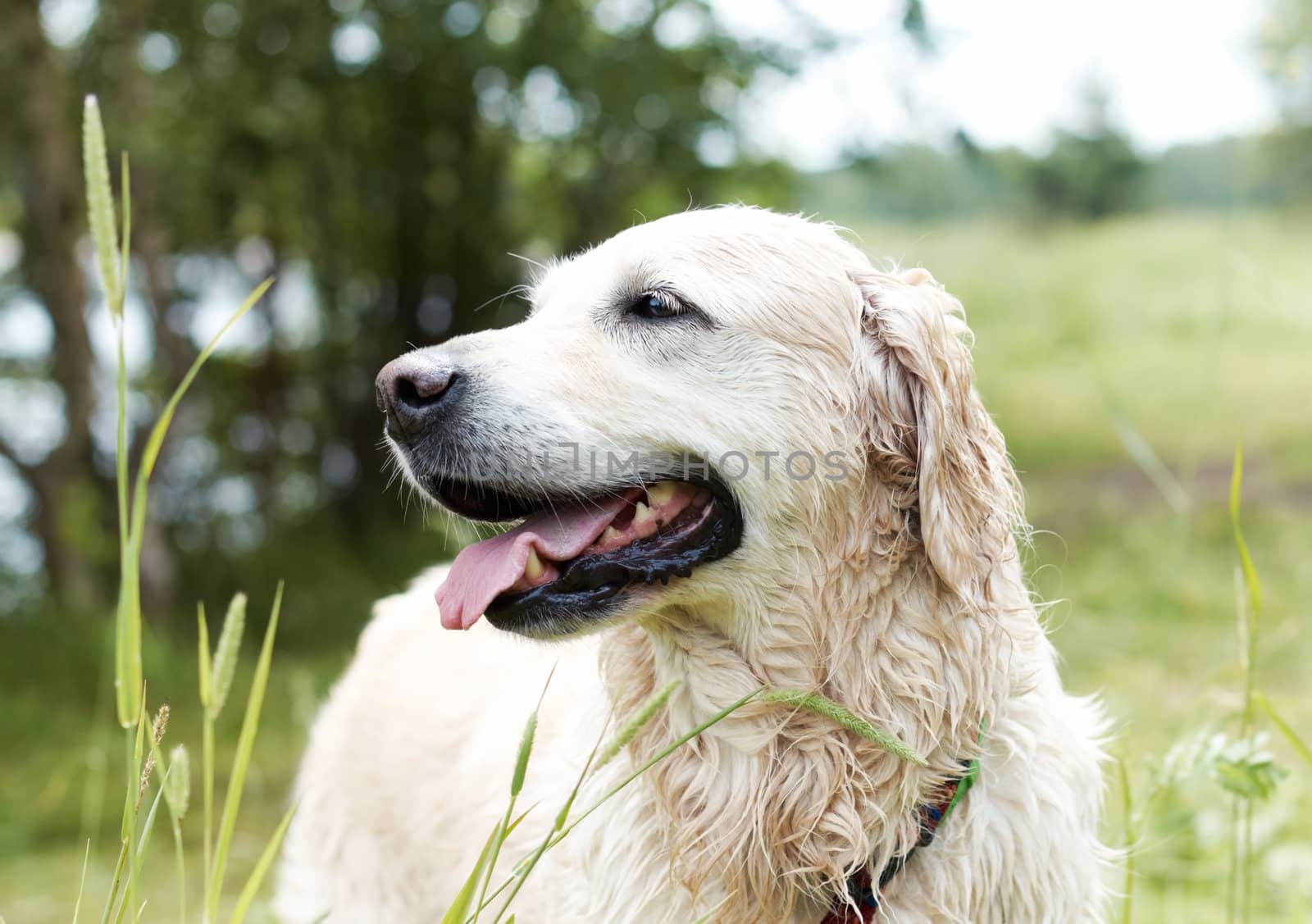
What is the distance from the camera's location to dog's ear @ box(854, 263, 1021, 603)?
1.98m

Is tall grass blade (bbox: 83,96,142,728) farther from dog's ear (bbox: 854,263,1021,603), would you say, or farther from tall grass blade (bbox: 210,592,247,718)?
dog's ear (bbox: 854,263,1021,603)

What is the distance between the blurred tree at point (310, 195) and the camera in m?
6.59

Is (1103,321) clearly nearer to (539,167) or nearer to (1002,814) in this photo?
(539,167)

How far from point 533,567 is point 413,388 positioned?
395 millimetres

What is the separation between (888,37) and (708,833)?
17.5 ft

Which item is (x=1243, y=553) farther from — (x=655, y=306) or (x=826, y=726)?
(x=655, y=306)

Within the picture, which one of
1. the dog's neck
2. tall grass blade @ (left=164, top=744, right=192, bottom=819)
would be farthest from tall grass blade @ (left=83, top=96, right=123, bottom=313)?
the dog's neck

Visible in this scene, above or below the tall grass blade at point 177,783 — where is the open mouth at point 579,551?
below

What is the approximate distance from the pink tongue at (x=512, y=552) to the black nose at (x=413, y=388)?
27 centimetres

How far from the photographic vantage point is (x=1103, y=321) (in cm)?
1129

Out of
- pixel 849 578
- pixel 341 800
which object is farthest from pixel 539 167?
pixel 849 578

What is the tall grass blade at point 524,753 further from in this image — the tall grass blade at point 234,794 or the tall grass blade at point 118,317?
the tall grass blade at point 118,317

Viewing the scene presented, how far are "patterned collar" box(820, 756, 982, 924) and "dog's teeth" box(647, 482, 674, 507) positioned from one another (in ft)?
2.38

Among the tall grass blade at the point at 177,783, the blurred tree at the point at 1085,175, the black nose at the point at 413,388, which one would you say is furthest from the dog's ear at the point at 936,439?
the blurred tree at the point at 1085,175
